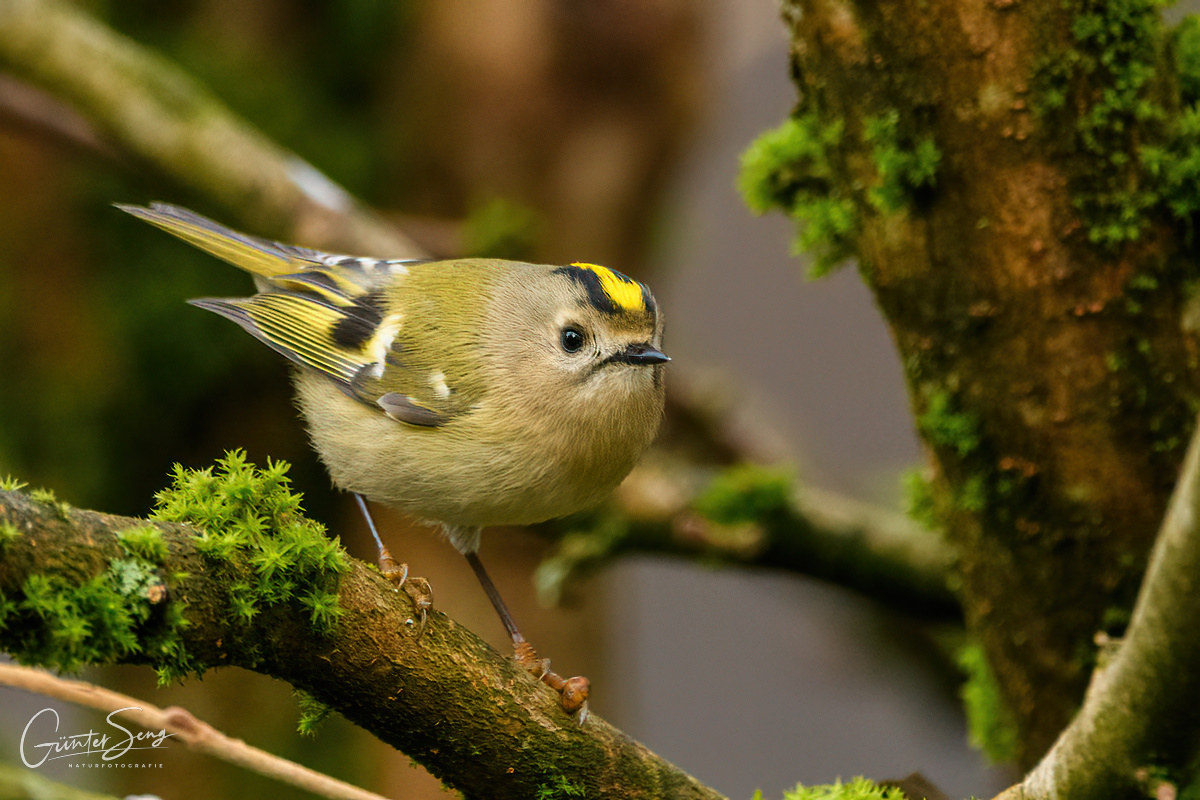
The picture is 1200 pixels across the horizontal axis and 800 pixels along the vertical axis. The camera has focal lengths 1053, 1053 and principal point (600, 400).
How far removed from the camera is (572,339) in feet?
7.84

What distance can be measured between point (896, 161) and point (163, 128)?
290 centimetres

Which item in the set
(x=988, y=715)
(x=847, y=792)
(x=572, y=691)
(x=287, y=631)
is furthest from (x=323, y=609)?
(x=988, y=715)

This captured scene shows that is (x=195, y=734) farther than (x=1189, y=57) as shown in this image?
No

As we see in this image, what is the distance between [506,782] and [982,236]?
144 centimetres

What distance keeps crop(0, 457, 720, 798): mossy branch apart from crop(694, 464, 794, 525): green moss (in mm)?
1909

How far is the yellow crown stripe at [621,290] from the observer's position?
2.34m

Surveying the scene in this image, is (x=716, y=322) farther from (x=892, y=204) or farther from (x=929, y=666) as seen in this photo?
(x=892, y=204)

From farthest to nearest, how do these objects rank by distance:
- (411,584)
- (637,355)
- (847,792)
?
(637,355) < (411,584) < (847,792)

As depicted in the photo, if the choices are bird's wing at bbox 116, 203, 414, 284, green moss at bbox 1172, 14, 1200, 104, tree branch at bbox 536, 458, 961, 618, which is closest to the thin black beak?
bird's wing at bbox 116, 203, 414, 284

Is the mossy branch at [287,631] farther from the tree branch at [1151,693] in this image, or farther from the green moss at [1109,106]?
the green moss at [1109,106]

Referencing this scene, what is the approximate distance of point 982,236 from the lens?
220cm

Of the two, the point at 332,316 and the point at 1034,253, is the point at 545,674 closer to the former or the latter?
the point at 332,316

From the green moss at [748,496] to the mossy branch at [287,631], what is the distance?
75.2 inches

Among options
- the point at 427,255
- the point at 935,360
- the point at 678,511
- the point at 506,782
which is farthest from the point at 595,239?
the point at 506,782
